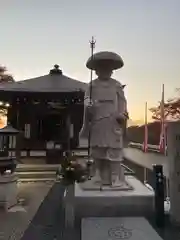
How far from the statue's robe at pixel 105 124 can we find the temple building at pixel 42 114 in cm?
778

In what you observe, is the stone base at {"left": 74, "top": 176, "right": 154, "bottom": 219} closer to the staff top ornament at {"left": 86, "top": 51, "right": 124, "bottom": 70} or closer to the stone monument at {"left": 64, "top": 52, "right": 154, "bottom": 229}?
the stone monument at {"left": 64, "top": 52, "right": 154, "bottom": 229}

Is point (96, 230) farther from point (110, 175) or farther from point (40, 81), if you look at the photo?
point (40, 81)

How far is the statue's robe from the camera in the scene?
15.2 feet

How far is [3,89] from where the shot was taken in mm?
12141

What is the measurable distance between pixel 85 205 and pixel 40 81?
10370 millimetres

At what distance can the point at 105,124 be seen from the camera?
15.3 ft

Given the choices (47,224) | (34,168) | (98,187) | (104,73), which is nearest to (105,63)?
(104,73)

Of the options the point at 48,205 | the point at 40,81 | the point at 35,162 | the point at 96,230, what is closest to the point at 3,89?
the point at 40,81

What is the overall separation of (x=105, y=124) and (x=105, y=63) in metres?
1.09

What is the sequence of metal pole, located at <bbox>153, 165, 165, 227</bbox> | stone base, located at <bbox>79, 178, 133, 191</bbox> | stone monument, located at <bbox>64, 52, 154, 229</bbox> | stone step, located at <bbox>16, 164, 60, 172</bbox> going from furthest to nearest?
stone step, located at <bbox>16, 164, 60, 172</bbox> → stone base, located at <bbox>79, 178, 133, 191</bbox> → stone monument, located at <bbox>64, 52, 154, 229</bbox> → metal pole, located at <bbox>153, 165, 165, 227</bbox>

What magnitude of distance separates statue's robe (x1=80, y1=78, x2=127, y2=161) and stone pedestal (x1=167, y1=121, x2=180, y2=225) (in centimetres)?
84

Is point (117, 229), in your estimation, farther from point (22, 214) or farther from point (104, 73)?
point (104, 73)

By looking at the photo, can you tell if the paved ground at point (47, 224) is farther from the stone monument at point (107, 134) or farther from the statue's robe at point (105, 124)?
the statue's robe at point (105, 124)

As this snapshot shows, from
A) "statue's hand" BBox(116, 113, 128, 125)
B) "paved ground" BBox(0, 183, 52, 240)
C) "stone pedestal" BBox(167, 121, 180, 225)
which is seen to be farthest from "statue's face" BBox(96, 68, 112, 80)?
"paved ground" BBox(0, 183, 52, 240)
